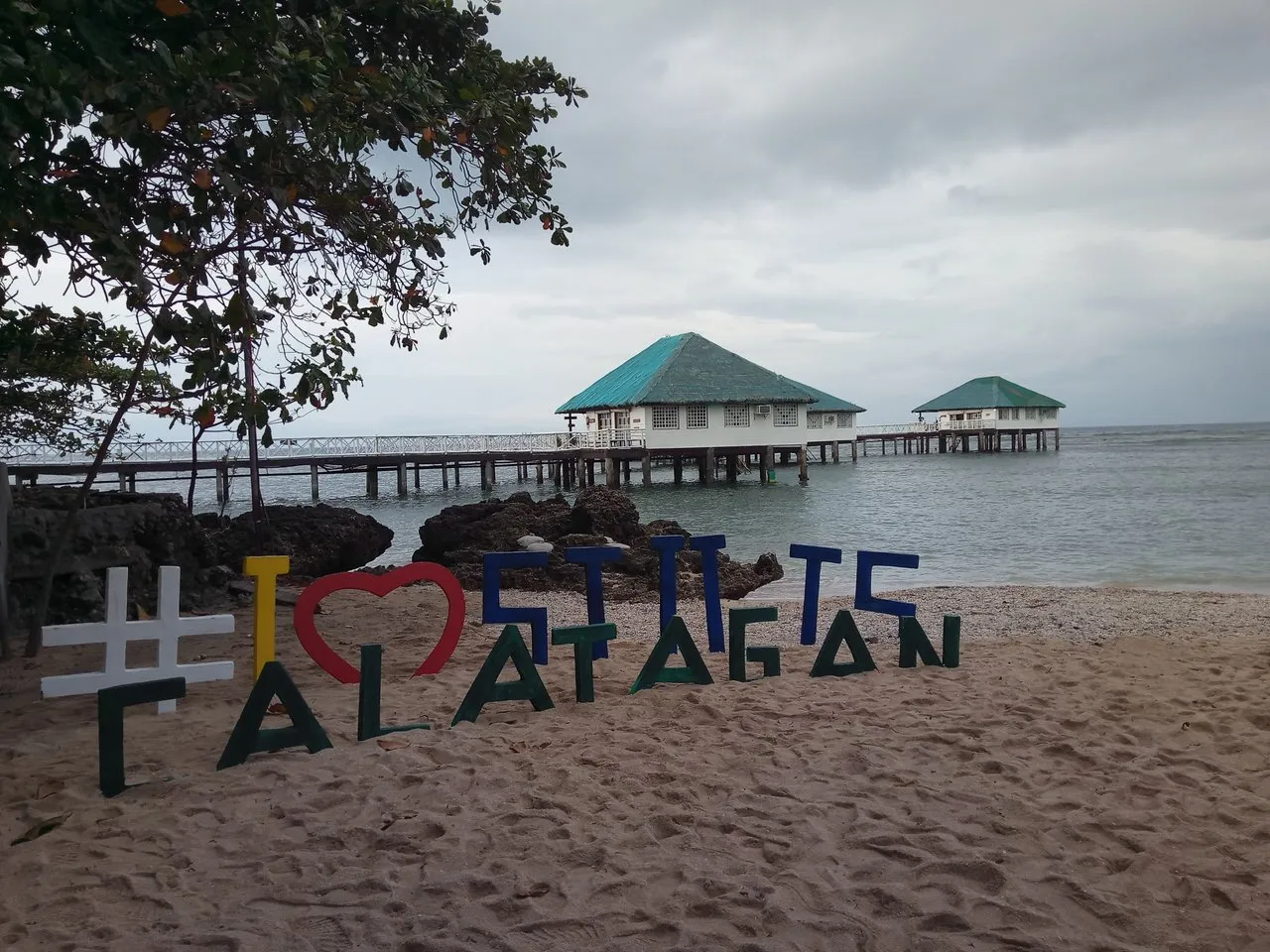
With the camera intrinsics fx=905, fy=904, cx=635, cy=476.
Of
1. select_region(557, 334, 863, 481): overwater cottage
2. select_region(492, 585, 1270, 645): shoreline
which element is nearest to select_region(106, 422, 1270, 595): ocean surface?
select_region(557, 334, 863, 481): overwater cottage

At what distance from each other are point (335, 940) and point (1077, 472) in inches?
2017

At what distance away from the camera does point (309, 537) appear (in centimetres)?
1275

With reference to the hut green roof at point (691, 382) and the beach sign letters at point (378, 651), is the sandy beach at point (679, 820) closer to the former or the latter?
the beach sign letters at point (378, 651)

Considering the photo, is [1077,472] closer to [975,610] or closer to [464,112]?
[975,610]

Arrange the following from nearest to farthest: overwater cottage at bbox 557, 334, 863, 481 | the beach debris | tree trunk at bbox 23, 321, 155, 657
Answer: the beach debris → tree trunk at bbox 23, 321, 155, 657 → overwater cottage at bbox 557, 334, 863, 481

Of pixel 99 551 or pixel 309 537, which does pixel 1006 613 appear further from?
pixel 309 537

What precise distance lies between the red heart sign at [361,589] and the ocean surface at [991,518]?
762cm

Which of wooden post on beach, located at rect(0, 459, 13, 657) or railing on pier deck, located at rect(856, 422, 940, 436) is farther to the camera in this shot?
railing on pier deck, located at rect(856, 422, 940, 436)

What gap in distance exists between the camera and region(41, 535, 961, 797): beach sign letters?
4367mm

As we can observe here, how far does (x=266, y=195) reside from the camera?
5594 millimetres

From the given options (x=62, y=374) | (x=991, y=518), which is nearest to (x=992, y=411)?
(x=991, y=518)

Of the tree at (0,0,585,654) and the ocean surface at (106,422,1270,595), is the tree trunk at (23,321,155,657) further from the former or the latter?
the ocean surface at (106,422,1270,595)

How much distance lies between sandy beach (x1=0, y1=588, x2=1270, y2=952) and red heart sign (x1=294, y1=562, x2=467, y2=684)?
0.20 m

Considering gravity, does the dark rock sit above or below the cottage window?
below
